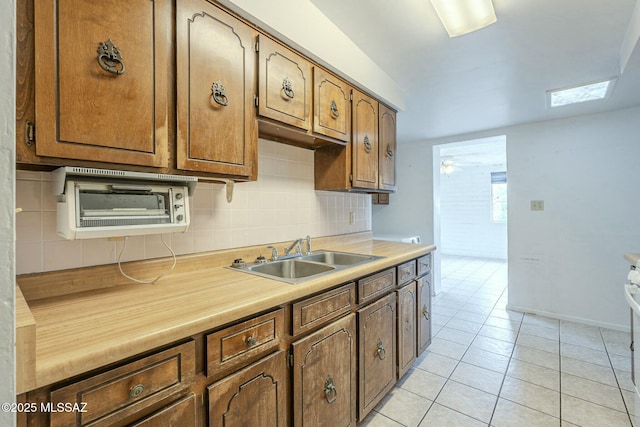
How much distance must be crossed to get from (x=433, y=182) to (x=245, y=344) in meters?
3.75

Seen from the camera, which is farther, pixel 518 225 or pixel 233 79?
pixel 518 225

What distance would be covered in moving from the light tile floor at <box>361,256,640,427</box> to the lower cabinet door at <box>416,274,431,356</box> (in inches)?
7.7

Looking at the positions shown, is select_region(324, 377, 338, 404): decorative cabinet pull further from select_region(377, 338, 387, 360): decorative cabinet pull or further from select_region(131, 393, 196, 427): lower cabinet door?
select_region(131, 393, 196, 427): lower cabinet door

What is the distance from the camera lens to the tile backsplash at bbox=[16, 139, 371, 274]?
102 cm

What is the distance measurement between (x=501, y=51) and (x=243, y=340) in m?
2.34

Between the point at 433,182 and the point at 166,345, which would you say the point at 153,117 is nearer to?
the point at 166,345

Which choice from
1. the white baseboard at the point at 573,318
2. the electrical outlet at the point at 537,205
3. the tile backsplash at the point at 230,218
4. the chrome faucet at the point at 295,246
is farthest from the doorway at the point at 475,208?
the chrome faucet at the point at 295,246

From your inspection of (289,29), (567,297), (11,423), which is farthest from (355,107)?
(567,297)

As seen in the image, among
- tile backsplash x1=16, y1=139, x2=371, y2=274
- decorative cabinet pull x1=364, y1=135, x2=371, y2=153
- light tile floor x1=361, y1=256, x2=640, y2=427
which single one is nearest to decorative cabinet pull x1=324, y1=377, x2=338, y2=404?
→ light tile floor x1=361, y1=256, x2=640, y2=427

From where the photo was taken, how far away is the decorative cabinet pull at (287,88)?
1.52 meters

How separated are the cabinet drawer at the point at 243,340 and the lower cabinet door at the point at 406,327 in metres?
1.07

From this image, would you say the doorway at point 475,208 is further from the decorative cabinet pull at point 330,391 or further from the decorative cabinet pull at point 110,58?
the decorative cabinet pull at point 110,58

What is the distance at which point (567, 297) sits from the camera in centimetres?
312

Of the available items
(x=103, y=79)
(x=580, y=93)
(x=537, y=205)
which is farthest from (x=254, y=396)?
(x=537, y=205)
